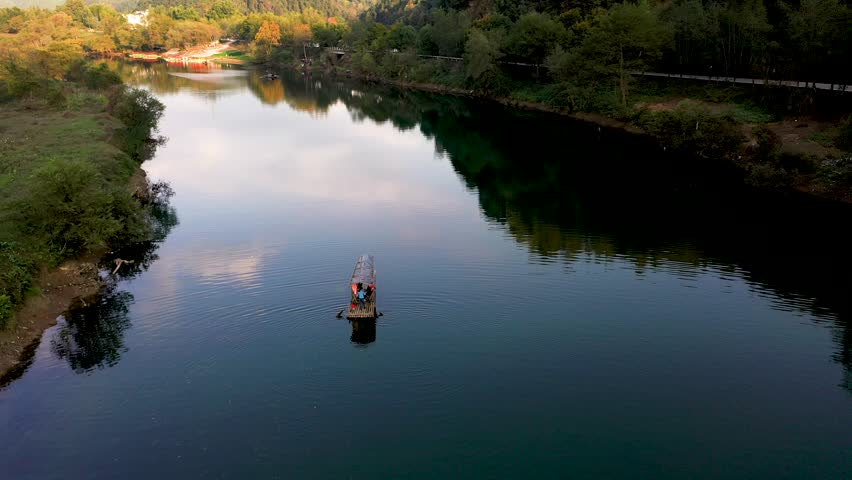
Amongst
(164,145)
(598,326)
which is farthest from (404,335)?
(164,145)

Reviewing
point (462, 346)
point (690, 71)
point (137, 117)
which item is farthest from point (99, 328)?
point (690, 71)

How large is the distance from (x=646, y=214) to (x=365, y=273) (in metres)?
31.2

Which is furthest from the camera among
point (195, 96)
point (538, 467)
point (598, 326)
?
point (195, 96)

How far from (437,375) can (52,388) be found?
18053mm

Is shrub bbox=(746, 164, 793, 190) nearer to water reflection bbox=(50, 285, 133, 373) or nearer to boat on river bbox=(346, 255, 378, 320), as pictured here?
boat on river bbox=(346, 255, 378, 320)

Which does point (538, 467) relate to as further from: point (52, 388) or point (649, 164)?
point (649, 164)

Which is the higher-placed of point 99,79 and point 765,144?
point 99,79

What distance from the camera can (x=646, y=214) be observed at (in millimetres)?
55844

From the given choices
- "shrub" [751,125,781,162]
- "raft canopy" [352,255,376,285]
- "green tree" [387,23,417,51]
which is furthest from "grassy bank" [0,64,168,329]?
"green tree" [387,23,417,51]

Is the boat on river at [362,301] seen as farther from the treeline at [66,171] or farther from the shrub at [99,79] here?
the shrub at [99,79]

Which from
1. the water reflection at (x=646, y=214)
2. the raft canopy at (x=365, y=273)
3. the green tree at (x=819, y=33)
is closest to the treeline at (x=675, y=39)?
the green tree at (x=819, y=33)

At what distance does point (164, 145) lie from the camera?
282ft

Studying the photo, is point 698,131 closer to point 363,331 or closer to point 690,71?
point 690,71

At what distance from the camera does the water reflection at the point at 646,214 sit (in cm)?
4281
